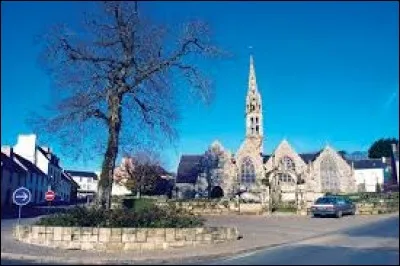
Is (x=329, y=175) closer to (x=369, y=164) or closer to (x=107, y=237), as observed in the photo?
(x=369, y=164)

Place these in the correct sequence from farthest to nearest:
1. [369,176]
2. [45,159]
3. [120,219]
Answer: [369,176]
[45,159]
[120,219]

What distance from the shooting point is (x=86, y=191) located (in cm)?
3853

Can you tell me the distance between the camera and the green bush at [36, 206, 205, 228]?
18.1 meters

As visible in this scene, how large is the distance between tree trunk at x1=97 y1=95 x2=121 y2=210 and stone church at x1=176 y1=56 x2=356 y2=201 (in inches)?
2046

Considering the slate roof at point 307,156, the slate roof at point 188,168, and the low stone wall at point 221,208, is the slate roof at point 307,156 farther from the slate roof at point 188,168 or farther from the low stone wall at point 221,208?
the low stone wall at point 221,208

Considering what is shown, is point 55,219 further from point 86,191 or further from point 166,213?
point 86,191

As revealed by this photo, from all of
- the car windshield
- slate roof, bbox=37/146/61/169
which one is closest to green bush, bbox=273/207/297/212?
the car windshield

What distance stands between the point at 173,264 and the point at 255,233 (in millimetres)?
8962

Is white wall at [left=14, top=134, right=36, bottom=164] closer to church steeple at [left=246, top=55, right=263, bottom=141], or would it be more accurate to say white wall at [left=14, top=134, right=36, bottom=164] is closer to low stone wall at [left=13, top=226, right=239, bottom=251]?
low stone wall at [left=13, top=226, right=239, bottom=251]

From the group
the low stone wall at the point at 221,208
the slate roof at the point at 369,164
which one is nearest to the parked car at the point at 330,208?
the low stone wall at the point at 221,208

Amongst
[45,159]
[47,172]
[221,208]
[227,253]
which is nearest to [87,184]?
[47,172]

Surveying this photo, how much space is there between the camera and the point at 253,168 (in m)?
76.0

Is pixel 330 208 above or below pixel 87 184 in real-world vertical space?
below

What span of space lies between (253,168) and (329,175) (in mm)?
12840
